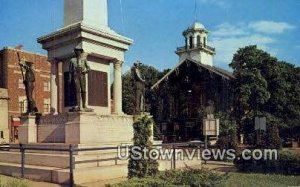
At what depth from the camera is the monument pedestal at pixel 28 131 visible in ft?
63.8

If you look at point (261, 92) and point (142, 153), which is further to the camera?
point (261, 92)

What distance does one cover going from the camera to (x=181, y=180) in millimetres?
10250

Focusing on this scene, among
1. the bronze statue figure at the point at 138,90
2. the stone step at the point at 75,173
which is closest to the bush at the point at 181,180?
the stone step at the point at 75,173

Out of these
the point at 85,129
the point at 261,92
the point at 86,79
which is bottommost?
the point at 85,129

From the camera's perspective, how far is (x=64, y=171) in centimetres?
1287

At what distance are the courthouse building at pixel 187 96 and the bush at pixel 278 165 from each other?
1206 inches

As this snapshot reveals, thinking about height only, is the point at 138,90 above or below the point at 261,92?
below

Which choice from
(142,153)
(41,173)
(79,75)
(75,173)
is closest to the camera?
(142,153)

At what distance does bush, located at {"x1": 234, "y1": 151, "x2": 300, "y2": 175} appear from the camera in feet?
52.8

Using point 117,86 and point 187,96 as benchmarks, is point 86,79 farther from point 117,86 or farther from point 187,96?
point 187,96

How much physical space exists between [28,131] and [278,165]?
1128 cm

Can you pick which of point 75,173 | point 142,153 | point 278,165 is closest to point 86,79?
point 75,173

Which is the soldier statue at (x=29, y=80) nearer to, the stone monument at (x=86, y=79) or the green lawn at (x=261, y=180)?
the stone monument at (x=86, y=79)

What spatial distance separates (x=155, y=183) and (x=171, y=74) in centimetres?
4470
